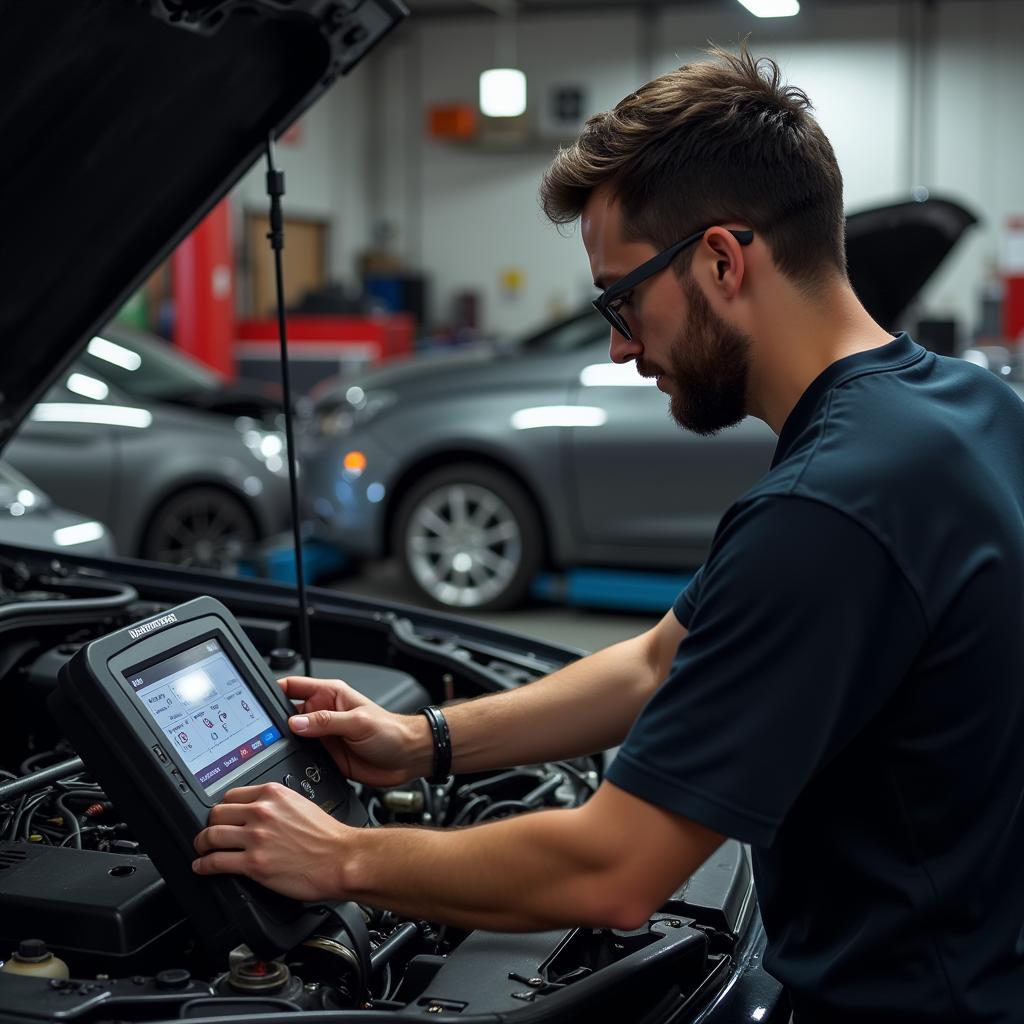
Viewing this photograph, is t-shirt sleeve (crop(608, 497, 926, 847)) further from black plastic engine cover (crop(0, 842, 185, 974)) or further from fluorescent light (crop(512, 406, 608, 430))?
fluorescent light (crop(512, 406, 608, 430))

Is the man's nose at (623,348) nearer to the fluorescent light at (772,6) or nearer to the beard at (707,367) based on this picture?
the beard at (707,367)

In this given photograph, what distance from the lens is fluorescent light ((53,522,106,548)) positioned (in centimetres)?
337

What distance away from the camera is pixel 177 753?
52.8 inches

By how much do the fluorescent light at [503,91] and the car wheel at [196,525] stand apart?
5755 millimetres

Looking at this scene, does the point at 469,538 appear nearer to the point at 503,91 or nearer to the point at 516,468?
the point at 516,468

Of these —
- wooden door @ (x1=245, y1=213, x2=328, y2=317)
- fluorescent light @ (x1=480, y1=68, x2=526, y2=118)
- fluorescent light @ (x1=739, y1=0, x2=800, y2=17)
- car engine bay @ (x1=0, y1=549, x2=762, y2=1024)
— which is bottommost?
car engine bay @ (x1=0, y1=549, x2=762, y2=1024)

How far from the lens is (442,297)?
52.7 feet

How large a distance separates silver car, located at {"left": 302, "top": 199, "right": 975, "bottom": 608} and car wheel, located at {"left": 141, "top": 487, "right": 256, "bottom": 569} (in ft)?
1.36

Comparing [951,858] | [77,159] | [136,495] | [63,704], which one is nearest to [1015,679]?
[951,858]

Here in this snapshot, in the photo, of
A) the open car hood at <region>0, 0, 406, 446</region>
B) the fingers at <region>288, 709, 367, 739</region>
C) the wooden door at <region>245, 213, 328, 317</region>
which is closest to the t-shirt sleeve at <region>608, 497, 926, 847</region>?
the fingers at <region>288, 709, 367, 739</region>

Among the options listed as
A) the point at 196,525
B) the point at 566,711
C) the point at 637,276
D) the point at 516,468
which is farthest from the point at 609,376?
the point at 637,276

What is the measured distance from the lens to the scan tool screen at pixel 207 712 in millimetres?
1368

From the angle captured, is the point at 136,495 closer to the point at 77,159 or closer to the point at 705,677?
the point at 77,159

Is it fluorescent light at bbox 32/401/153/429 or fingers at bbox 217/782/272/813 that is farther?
fluorescent light at bbox 32/401/153/429
